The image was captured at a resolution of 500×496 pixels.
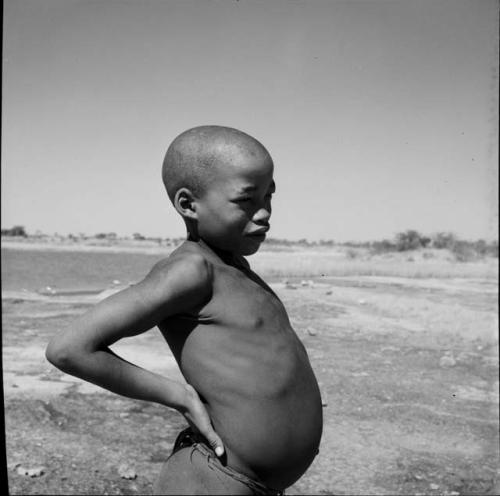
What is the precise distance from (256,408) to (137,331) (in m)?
0.32

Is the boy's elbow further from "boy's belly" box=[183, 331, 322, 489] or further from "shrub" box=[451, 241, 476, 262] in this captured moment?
"shrub" box=[451, 241, 476, 262]

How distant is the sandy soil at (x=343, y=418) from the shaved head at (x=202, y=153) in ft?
7.16

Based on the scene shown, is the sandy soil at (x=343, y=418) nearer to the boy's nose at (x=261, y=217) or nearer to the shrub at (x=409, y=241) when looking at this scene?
the boy's nose at (x=261, y=217)

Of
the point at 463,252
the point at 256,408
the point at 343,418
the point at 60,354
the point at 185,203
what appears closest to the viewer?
the point at 60,354

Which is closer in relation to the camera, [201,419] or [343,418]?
[201,419]

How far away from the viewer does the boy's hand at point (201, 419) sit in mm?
1377

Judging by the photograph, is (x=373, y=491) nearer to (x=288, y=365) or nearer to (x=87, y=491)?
(x=87, y=491)

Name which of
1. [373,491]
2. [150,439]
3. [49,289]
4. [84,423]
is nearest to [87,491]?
[150,439]

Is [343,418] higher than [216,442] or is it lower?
lower

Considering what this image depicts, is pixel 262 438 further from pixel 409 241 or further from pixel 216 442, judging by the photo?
pixel 409 241

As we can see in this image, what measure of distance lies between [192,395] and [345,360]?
4.81m

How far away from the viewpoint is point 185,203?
59.7 inches

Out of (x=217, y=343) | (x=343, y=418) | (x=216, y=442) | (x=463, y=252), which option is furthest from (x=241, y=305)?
(x=463, y=252)

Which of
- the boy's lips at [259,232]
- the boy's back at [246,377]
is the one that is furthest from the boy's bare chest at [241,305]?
the boy's lips at [259,232]
